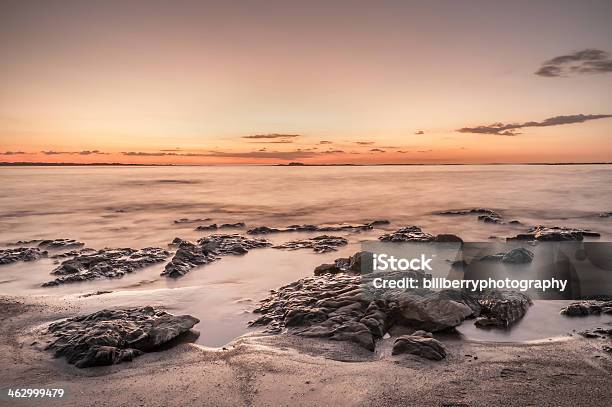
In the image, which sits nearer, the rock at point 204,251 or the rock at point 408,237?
the rock at point 204,251

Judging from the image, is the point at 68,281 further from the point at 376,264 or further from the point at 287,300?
the point at 376,264

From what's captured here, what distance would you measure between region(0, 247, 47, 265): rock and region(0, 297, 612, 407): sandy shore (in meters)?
7.35

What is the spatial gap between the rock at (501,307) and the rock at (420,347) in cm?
151

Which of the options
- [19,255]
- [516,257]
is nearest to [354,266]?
[516,257]

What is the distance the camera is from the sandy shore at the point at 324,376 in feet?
15.5

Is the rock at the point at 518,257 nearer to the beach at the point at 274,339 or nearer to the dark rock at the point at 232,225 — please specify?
the beach at the point at 274,339

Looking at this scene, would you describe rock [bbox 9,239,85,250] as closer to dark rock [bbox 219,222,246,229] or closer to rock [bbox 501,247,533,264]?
dark rock [bbox 219,222,246,229]

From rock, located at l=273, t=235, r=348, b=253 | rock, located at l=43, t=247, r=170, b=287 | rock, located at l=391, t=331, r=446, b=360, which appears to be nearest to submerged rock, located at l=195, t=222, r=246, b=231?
rock, located at l=273, t=235, r=348, b=253

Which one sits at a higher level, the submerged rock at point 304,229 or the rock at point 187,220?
the submerged rock at point 304,229

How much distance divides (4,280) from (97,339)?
6495 millimetres

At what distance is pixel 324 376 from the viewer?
520 centimetres

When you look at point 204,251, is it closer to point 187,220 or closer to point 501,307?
point 501,307

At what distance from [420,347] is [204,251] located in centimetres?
877

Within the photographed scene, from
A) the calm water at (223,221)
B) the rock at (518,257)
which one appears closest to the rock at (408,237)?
the calm water at (223,221)
